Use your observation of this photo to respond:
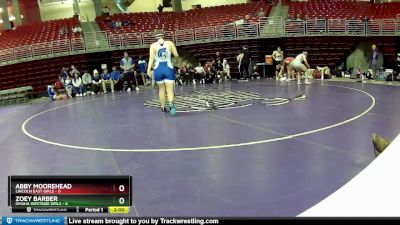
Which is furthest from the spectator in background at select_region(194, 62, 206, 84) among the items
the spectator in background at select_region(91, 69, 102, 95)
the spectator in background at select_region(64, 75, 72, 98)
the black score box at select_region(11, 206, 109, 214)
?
the black score box at select_region(11, 206, 109, 214)

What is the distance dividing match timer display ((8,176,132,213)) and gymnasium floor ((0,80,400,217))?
2.43 metres

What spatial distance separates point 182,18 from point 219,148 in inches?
775

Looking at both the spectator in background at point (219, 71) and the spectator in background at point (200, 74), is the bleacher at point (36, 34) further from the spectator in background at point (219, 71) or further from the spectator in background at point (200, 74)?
the spectator in background at point (219, 71)

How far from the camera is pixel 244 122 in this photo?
30.9 feet

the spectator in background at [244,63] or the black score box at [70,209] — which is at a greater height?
the black score box at [70,209]

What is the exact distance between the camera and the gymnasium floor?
510cm

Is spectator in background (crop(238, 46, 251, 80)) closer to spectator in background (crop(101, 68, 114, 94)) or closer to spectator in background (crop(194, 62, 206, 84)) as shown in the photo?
spectator in background (crop(194, 62, 206, 84))

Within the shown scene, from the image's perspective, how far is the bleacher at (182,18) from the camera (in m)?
23.9

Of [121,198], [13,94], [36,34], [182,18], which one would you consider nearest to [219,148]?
[121,198]

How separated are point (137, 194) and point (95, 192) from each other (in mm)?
3173

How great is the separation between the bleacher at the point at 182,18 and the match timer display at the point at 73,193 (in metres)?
21.2

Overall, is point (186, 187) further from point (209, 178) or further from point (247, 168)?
point (247, 168)

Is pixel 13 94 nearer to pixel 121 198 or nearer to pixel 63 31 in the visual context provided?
pixel 63 31

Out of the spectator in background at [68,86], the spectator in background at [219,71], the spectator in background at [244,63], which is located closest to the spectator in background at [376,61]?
the spectator in background at [244,63]
